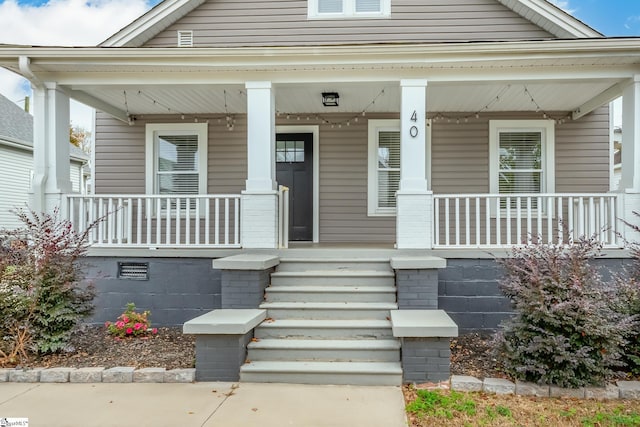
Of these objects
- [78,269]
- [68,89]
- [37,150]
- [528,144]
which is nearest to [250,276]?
[78,269]

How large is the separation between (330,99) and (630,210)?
4.29m

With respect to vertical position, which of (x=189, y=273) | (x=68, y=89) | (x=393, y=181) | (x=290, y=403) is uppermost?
(x=68, y=89)

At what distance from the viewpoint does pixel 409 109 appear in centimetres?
585

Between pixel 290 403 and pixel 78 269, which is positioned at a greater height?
pixel 78 269

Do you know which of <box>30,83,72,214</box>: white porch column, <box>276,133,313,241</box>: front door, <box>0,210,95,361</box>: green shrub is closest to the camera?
<box>0,210,95,361</box>: green shrub

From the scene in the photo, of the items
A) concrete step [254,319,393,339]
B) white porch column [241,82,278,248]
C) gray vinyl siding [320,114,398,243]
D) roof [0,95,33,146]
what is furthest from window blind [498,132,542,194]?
roof [0,95,33,146]

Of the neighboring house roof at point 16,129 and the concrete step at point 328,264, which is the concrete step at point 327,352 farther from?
the neighboring house roof at point 16,129

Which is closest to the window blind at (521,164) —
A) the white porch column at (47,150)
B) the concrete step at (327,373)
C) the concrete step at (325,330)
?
the concrete step at (325,330)

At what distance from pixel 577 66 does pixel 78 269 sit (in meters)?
6.38

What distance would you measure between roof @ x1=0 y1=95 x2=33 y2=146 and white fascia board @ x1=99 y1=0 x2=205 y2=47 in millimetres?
9062

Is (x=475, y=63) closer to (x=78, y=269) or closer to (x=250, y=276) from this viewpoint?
(x=250, y=276)

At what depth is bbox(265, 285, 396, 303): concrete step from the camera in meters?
5.15

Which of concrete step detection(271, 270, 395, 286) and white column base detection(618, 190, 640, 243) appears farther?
white column base detection(618, 190, 640, 243)

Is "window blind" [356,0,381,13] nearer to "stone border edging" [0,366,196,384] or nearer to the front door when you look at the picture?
the front door
